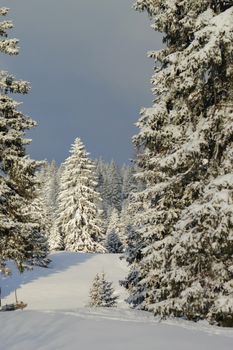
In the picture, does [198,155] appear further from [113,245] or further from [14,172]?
Answer: [113,245]

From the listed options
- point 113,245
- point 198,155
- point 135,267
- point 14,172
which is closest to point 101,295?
point 135,267

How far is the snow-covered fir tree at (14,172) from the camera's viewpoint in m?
18.8

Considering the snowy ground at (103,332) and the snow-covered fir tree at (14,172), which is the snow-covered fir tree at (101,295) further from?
the snowy ground at (103,332)

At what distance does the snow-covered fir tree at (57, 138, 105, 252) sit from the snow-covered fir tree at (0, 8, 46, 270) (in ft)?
107

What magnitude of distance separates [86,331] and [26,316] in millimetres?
2366

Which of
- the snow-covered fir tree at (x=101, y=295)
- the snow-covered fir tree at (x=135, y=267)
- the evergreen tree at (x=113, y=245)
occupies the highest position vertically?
the evergreen tree at (x=113, y=245)

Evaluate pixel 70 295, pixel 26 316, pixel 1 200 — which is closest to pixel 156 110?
pixel 26 316

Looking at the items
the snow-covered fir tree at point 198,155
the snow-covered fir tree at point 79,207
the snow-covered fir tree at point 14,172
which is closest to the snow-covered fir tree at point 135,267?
the snow-covered fir tree at point 14,172

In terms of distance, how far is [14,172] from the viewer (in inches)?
749

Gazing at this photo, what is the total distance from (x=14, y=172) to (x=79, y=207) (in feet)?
113

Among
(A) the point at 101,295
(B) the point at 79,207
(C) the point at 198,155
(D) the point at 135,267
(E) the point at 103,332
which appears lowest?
(A) the point at 101,295

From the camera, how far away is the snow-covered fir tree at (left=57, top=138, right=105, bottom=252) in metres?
52.5

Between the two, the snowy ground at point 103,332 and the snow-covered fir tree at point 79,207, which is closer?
the snowy ground at point 103,332

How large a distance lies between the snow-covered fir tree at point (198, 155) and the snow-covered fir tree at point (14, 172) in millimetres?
6884
